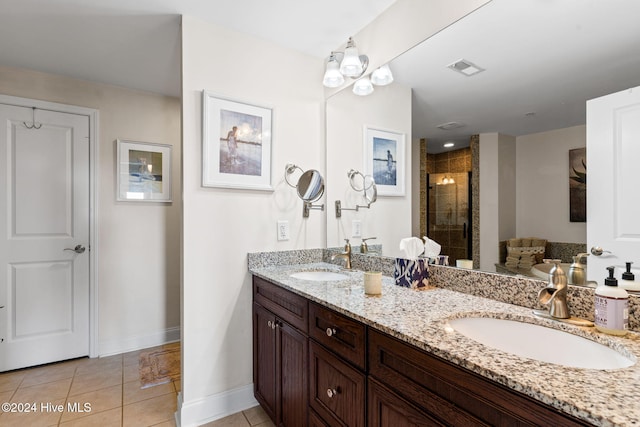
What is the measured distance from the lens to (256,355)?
1.96 m

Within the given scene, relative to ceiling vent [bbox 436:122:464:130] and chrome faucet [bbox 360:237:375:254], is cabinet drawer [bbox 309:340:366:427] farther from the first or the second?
ceiling vent [bbox 436:122:464:130]

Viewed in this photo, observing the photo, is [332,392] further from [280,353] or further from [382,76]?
[382,76]

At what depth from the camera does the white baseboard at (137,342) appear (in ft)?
8.89

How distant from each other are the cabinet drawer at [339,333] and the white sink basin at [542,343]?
0.32 m

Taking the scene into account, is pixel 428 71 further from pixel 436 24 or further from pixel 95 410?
pixel 95 410

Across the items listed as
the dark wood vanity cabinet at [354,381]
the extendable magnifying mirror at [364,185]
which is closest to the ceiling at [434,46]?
the extendable magnifying mirror at [364,185]

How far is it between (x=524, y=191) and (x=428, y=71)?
2.67ft

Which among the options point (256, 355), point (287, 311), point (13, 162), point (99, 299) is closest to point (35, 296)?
point (99, 299)

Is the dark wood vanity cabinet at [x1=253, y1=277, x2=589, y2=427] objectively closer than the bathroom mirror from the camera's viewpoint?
Yes

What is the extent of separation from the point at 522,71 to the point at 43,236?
133 inches

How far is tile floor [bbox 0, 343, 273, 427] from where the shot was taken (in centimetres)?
185

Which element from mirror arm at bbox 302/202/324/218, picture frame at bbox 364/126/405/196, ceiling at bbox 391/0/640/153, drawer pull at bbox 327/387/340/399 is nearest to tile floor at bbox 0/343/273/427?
drawer pull at bbox 327/387/340/399

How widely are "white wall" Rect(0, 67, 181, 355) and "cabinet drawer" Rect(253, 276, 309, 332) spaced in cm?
146

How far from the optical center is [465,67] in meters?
1.46
